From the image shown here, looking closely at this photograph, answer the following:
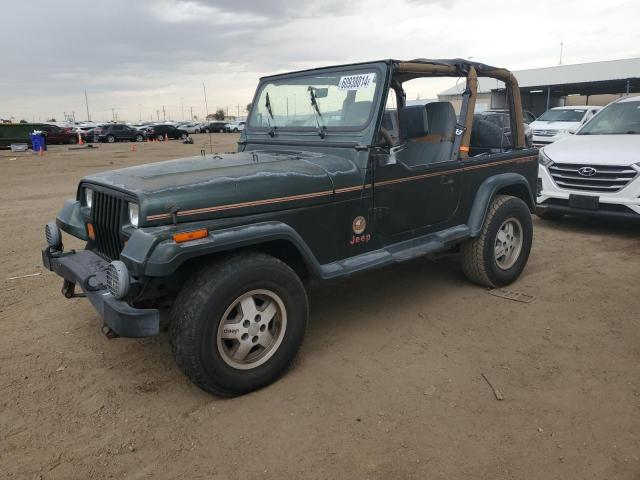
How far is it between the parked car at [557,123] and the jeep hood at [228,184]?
12.5 m

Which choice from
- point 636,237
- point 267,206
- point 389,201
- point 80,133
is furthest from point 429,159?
point 80,133

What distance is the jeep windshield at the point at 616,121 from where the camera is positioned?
7.25 m

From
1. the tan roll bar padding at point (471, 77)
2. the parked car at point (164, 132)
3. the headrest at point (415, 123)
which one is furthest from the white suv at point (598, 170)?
the parked car at point (164, 132)

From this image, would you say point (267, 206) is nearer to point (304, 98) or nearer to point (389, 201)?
point (389, 201)

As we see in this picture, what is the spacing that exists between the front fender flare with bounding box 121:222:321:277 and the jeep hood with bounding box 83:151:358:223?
0.47 ft

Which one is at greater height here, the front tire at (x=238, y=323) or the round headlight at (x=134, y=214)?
the round headlight at (x=134, y=214)

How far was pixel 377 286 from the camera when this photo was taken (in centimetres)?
496

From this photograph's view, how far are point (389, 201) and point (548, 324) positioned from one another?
167 cm

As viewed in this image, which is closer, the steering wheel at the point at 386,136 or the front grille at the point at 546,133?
the steering wheel at the point at 386,136

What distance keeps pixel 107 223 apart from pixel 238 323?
1.14 m

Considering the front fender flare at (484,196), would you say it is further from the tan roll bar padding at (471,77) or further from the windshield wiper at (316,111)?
the windshield wiper at (316,111)

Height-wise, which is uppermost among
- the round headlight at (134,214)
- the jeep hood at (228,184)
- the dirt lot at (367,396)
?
the jeep hood at (228,184)

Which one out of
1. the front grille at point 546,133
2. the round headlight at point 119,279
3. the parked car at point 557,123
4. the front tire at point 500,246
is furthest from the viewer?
the front grille at point 546,133

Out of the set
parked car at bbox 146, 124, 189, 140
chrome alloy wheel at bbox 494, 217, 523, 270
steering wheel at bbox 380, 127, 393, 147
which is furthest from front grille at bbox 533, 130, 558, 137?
parked car at bbox 146, 124, 189, 140
